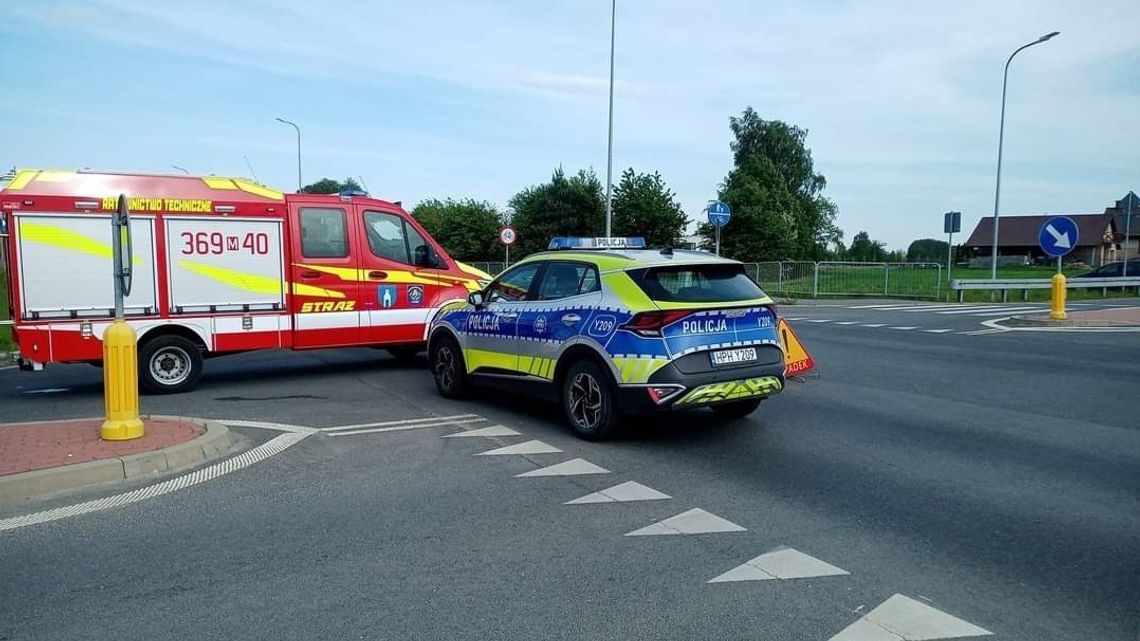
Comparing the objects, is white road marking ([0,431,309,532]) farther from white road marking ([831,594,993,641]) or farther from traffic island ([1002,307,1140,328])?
traffic island ([1002,307,1140,328])

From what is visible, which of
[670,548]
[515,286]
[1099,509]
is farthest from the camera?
[515,286]

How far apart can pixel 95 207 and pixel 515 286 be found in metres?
5.11

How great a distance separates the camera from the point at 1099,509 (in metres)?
5.24

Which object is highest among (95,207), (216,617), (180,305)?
(95,207)

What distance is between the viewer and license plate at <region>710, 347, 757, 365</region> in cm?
696

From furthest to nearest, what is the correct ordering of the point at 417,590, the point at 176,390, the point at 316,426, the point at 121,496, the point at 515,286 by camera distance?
the point at 176,390 < the point at 515,286 < the point at 316,426 < the point at 121,496 < the point at 417,590

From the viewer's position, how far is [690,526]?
5000 millimetres

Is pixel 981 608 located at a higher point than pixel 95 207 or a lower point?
lower

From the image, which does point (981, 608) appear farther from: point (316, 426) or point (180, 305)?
point (180, 305)

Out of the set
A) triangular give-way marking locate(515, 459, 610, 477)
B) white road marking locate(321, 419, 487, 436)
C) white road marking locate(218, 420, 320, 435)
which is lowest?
triangular give-way marking locate(515, 459, 610, 477)

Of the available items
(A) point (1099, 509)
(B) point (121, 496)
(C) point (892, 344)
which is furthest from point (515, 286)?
(C) point (892, 344)

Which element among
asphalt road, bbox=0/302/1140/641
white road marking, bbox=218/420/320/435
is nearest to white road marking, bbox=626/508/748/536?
asphalt road, bbox=0/302/1140/641

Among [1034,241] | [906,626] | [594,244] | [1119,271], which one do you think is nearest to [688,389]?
[594,244]

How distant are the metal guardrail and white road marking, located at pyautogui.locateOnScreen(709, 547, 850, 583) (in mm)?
23884
